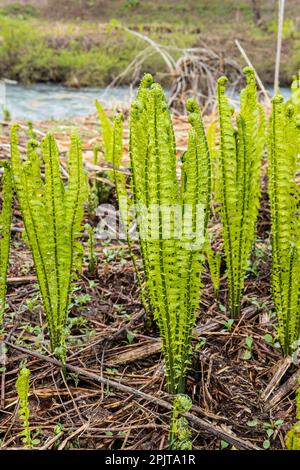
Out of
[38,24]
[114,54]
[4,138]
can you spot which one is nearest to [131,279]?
[4,138]

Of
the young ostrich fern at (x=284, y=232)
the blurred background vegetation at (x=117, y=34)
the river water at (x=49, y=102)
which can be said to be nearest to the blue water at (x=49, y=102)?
the river water at (x=49, y=102)

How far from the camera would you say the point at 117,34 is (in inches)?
486

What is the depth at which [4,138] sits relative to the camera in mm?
2660

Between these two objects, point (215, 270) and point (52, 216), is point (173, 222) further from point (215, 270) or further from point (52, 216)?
point (215, 270)

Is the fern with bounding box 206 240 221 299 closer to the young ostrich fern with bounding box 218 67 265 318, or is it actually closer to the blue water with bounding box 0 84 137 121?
the young ostrich fern with bounding box 218 67 265 318

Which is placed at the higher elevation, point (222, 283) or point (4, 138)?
point (4, 138)

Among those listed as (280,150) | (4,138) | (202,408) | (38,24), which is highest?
(38,24)

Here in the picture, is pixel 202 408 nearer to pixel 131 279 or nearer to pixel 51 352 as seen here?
pixel 51 352

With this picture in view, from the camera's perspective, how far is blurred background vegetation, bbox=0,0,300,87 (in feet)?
33.1

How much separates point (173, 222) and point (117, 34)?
41.3 feet

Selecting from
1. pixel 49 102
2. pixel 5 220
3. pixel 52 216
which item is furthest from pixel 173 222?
pixel 49 102

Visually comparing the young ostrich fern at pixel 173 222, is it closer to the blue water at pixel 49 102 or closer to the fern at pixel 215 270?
the fern at pixel 215 270

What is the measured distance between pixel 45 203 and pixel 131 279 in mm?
551
